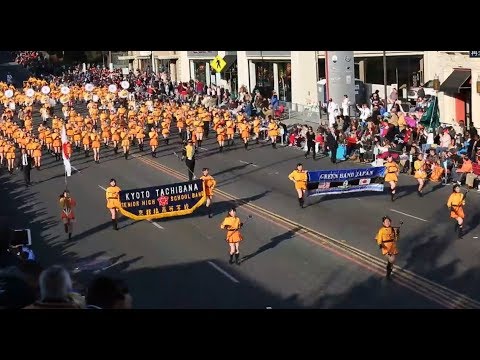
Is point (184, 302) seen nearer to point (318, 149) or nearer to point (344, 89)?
point (318, 149)

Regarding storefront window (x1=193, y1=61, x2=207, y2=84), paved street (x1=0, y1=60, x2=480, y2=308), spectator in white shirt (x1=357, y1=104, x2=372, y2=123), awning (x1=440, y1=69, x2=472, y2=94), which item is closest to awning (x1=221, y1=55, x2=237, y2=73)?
storefront window (x1=193, y1=61, x2=207, y2=84)

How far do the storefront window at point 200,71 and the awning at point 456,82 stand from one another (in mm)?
27856

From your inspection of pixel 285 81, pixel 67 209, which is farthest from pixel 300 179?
pixel 285 81

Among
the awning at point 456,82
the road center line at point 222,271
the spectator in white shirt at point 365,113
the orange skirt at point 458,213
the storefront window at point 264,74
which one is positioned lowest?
the road center line at point 222,271

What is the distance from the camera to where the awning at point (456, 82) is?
30.0 metres

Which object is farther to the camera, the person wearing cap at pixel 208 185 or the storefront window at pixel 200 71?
the storefront window at pixel 200 71

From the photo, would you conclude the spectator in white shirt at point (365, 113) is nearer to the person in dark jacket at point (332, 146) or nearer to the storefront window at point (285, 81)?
the person in dark jacket at point (332, 146)

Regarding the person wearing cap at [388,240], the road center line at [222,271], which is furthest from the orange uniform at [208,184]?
the person wearing cap at [388,240]

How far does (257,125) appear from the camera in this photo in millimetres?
33156

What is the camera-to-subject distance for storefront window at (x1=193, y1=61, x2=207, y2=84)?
56625mm

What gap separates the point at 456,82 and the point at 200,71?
98.1 feet

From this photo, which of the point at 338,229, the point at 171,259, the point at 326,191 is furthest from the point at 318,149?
the point at 171,259

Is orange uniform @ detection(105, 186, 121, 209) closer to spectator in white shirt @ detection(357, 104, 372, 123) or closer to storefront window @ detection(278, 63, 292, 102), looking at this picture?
spectator in white shirt @ detection(357, 104, 372, 123)

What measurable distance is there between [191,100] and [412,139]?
75.1ft
